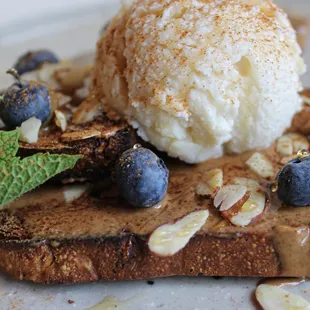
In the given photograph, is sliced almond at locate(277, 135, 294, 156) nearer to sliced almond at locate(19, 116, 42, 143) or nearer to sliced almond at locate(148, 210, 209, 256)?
sliced almond at locate(148, 210, 209, 256)

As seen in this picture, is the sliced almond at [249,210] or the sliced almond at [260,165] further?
the sliced almond at [260,165]

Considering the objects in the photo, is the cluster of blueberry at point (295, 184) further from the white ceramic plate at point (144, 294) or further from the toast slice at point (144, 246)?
the white ceramic plate at point (144, 294)

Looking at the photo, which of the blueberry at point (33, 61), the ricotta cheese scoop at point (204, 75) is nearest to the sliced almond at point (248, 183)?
the ricotta cheese scoop at point (204, 75)

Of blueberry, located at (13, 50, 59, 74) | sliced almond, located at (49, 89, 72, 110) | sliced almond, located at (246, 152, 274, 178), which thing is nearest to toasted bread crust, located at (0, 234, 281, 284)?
sliced almond, located at (246, 152, 274, 178)

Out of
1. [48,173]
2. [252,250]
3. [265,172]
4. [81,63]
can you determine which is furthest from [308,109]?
[81,63]

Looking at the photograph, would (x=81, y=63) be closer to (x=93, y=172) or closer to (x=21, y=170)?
(x=93, y=172)

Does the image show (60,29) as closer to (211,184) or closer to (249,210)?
(211,184)
